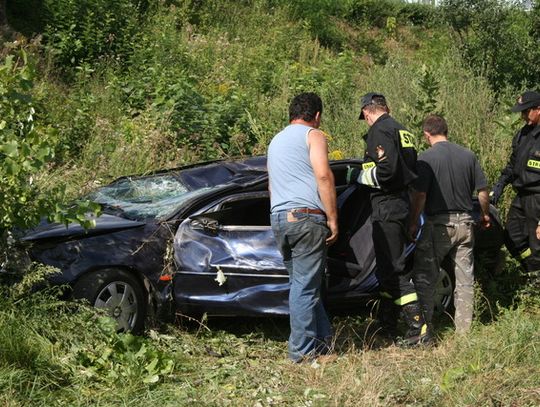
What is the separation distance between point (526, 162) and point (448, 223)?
112cm

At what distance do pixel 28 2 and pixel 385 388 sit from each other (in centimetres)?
1187

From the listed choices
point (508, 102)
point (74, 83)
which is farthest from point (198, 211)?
point (74, 83)

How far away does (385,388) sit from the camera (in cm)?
455

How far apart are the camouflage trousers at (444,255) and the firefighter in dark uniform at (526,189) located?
0.73 m

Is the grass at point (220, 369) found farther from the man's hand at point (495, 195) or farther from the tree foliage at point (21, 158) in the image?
the man's hand at point (495, 195)

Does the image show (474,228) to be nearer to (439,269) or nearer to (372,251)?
(439,269)

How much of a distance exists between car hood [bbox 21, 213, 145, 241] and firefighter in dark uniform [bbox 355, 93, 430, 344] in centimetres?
182

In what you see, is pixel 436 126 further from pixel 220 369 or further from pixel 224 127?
pixel 224 127

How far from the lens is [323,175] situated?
5.27 meters

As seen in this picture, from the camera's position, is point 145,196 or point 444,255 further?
point 145,196


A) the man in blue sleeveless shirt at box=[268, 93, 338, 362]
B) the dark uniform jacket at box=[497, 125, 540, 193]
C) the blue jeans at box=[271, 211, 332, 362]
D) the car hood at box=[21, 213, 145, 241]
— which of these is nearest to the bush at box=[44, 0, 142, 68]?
the car hood at box=[21, 213, 145, 241]

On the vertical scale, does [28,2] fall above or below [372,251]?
above

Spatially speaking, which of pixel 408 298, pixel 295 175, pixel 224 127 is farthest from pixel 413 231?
pixel 224 127

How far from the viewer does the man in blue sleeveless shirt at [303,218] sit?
5289mm
